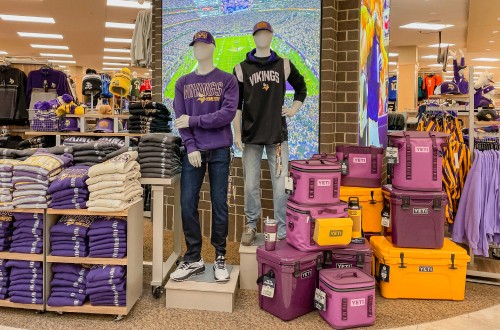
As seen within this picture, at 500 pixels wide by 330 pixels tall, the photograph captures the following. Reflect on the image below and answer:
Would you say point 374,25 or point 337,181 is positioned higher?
point 374,25

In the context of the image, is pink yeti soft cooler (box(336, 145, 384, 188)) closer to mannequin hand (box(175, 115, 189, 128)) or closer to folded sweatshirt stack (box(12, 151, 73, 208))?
mannequin hand (box(175, 115, 189, 128))

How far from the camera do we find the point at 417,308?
3.23 meters

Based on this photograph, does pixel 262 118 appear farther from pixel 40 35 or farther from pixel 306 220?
pixel 40 35

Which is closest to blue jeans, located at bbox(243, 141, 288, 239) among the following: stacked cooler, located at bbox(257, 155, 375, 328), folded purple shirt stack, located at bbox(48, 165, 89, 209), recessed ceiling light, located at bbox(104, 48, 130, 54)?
stacked cooler, located at bbox(257, 155, 375, 328)

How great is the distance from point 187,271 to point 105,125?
2.59m

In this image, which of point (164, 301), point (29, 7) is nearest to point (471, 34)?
point (29, 7)

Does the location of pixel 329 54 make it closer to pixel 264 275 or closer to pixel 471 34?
pixel 264 275

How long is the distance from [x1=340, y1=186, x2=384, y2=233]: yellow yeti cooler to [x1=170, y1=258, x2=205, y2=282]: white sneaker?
4.19 ft

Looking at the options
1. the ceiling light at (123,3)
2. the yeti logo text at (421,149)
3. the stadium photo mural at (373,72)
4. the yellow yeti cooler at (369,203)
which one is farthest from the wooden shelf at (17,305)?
the ceiling light at (123,3)

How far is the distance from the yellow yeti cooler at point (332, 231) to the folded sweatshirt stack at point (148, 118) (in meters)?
1.70

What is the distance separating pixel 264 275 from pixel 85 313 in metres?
1.24

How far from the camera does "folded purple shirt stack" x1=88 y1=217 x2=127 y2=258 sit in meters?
3.00

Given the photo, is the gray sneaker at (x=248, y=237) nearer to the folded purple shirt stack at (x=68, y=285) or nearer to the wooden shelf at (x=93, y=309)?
the wooden shelf at (x=93, y=309)

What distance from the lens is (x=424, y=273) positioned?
3.38 metres
